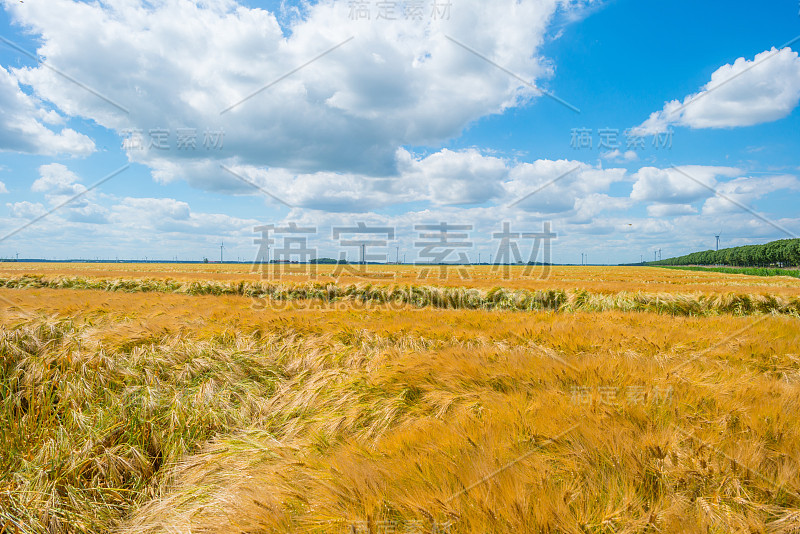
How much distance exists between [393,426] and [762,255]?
162 meters

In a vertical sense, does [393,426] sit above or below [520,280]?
below

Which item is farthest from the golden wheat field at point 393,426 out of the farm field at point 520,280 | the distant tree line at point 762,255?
the distant tree line at point 762,255

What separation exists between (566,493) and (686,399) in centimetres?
202

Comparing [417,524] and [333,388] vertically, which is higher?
[417,524]

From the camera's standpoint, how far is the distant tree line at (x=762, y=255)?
101912 mm

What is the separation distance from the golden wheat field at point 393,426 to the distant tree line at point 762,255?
14006 cm

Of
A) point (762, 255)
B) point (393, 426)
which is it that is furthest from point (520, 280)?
point (762, 255)

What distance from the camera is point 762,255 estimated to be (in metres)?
117

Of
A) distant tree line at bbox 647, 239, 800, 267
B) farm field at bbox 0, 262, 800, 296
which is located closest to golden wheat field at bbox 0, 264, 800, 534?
farm field at bbox 0, 262, 800, 296

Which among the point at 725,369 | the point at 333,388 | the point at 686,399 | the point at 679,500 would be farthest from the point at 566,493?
the point at 725,369

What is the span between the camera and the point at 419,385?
445 centimetres

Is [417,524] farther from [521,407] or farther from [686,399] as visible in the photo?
[686,399]

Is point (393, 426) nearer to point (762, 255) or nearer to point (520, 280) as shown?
point (520, 280)

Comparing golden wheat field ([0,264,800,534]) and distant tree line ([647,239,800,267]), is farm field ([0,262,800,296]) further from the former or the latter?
distant tree line ([647,239,800,267])
